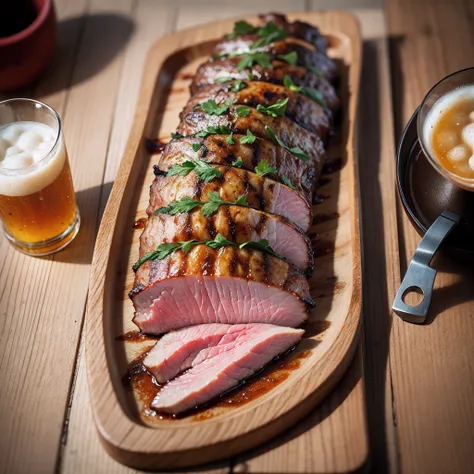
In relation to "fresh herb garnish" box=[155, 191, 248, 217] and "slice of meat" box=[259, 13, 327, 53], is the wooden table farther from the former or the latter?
"fresh herb garnish" box=[155, 191, 248, 217]

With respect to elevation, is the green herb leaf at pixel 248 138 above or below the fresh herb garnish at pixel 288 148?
above

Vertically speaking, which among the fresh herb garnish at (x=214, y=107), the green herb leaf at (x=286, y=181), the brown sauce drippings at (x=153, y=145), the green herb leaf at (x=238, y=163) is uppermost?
the fresh herb garnish at (x=214, y=107)

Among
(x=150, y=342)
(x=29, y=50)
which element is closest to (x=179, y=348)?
(x=150, y=342)

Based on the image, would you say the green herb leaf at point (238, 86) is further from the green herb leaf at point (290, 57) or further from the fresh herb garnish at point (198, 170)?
the fresh herb garnish at point (198, 170)

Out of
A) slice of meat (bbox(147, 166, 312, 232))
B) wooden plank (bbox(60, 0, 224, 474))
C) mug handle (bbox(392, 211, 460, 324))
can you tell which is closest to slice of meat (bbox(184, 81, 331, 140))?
slice of meat (bbox(147, 166, 312, 232))

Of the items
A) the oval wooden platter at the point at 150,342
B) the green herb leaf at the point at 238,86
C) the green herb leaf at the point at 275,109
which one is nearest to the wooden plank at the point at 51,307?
A: the oval wooden platter at the point at 150,342

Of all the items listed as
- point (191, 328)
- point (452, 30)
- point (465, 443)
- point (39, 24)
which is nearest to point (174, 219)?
point (191, 328)
